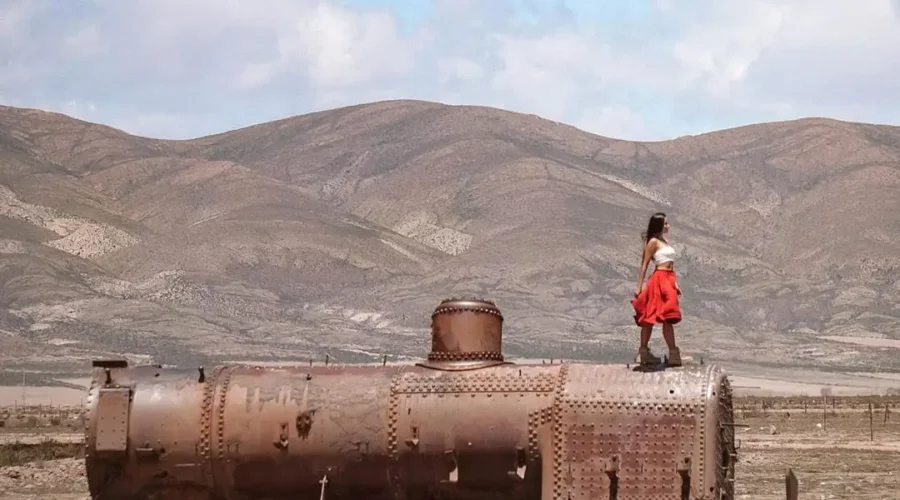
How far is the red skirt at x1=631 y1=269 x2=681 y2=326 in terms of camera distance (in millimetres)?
14523

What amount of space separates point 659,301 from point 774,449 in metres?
26.8

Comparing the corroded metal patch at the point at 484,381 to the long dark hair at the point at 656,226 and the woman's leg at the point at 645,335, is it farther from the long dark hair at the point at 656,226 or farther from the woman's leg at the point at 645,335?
the long dark hair at the point at 656,226

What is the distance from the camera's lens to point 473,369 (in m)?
15.2

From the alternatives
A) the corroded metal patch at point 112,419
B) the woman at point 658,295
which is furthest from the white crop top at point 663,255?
the corroded metal patch at point 112,419

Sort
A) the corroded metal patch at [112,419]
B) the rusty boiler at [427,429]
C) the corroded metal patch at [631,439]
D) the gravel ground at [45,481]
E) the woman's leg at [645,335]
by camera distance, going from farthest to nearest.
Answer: the gravel ground at [45,481] → the corroded metal patch at [112,419] → the woman's leg at [645,335] → the rusty boiler at [427,429] → the corroded metal patch at [631,439]

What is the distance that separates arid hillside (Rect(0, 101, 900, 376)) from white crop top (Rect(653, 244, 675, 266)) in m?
92.5

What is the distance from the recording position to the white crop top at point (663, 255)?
48.3ft

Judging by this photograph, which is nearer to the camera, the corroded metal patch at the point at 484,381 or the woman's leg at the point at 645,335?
the corroded metal patch at the point at 484,381

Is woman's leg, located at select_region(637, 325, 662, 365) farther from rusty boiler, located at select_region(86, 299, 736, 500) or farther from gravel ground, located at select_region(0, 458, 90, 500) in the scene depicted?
gravel ground, located at select_region(0, 458, 90, 500)

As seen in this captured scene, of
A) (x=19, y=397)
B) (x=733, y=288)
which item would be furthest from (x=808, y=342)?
(x=19, y=397)

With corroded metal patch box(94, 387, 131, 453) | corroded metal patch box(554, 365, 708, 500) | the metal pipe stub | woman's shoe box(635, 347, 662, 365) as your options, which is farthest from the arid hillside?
corroded metal patch box(554, 365, 708, 500)

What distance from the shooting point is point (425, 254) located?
15925 cm

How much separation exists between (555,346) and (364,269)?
117 feet

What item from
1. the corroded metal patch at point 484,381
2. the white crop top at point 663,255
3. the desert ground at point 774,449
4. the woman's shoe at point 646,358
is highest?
the white crop top at point 663,255
